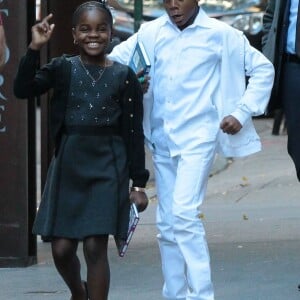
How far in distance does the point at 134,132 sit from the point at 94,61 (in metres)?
0.41

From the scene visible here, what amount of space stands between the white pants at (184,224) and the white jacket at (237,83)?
16 cm

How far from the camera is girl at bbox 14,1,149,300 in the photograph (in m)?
5.78

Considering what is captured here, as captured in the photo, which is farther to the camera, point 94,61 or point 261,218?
point 261,218

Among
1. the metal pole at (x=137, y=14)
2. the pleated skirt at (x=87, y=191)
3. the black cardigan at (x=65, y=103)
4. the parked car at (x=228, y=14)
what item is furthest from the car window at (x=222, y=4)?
the pleated skirt at (x=87, y=191)

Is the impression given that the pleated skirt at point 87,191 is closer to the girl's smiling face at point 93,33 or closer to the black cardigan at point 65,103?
the black cardigan at point 65,103

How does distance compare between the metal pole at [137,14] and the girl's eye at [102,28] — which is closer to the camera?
the girl's eye at [102,28]

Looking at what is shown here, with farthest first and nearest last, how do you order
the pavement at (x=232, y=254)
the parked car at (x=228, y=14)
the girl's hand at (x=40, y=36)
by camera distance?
the parked car at (x=228, y=14) → the pavement at (x=232, y=254) → the girl's hand at (x=40, y=36)

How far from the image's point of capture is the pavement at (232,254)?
7.13 metres

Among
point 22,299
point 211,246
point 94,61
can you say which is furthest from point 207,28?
point 211,246

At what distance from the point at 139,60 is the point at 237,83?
0.53 m

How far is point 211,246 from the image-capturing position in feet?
28.0

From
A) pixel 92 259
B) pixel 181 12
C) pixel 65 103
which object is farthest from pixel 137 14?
pixel 92 259

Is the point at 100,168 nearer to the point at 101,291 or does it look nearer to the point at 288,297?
the point at 101,291

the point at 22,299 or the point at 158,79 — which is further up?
the point at 158,79
